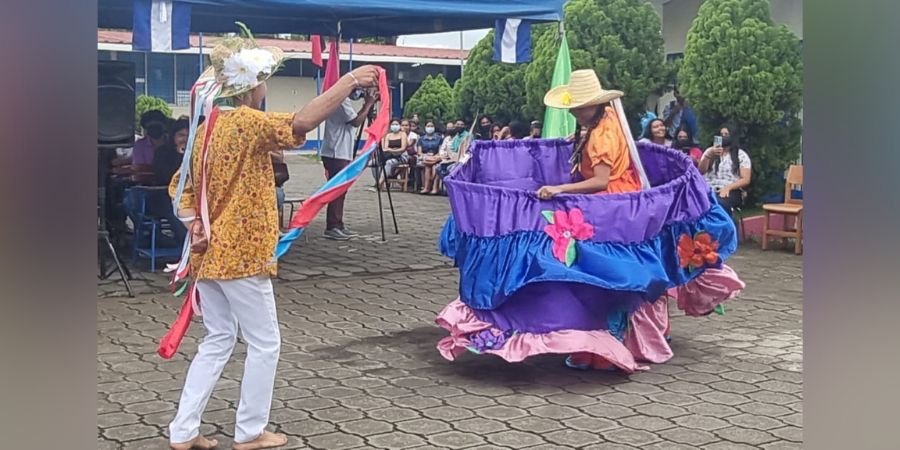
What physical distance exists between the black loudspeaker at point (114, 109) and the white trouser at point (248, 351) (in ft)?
17.4

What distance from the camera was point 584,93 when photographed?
222 inches

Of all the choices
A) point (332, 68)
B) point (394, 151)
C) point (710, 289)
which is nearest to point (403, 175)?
point (394, 151)

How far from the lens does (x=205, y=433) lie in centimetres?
446

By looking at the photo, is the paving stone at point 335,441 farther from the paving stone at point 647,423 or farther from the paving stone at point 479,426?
the paving stone at point 647,423

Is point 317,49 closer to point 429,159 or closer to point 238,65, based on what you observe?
point 429,159

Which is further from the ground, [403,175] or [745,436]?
[403,175]

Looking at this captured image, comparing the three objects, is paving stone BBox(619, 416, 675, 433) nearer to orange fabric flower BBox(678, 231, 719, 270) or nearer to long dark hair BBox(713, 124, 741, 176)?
orange fabric flower BBox(678, 231, 719, 270)

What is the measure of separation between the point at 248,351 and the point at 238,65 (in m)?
1.17

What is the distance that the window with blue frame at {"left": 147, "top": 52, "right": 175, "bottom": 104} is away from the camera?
33.2m

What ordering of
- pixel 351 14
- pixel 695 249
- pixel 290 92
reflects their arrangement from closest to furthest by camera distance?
pixel 695 249
pixel 351 14
pixel 290 92

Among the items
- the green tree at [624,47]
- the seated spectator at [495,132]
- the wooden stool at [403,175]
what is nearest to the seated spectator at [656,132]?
the green tree at [624,47]

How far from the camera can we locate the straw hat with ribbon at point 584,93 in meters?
5.57
